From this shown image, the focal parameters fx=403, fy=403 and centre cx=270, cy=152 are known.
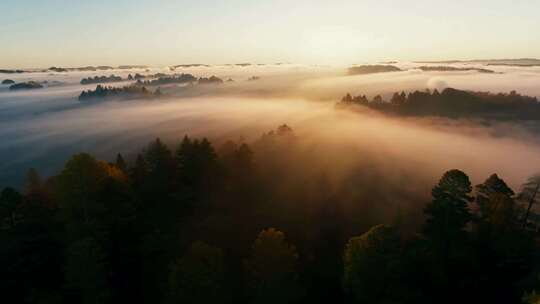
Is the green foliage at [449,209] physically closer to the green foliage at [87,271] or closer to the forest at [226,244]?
the forest at [226,244]

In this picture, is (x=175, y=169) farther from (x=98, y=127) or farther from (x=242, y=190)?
(x=98, y=127)

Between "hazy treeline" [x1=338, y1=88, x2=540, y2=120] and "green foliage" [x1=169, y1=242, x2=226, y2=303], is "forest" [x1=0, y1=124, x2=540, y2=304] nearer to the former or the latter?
"green foliage" [x1=169, y1=242, x2=226, y2=303]

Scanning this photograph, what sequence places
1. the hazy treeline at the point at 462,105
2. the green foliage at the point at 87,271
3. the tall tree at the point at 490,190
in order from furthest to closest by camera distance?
the hazy treeline at the point at 462,105 → the tall tree at the point at 490,190 → the green foliage at the point at 87,271

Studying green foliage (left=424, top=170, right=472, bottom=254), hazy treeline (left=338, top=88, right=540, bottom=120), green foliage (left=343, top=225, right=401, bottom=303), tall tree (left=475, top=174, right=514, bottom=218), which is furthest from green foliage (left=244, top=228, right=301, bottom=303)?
hazy treeline (left=338, top=88, right=540, bottom=120)

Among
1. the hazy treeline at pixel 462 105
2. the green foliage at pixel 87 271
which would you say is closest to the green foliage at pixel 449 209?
the green foliage at pixel 87 271

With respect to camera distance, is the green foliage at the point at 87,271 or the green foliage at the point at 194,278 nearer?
the green foliage at the point at 194,278

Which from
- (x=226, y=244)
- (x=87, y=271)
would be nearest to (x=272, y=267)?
(x=226, y=244)
